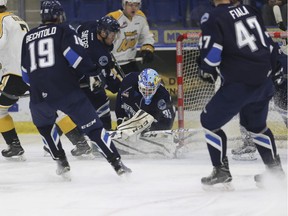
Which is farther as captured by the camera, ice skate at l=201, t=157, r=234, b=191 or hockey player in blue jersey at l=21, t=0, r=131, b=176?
hockey player in blue jersey at l=21, t=0, r=131, b=176

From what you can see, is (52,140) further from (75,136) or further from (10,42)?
(10,42)

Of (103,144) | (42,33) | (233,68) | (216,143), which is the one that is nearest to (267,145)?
(216,143)

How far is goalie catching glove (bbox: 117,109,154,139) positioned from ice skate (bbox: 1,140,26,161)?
0.69m

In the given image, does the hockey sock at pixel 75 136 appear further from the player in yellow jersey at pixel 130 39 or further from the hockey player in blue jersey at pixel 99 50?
the player in yellow jersey at pixel 130 39

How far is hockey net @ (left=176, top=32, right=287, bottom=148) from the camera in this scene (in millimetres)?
5863

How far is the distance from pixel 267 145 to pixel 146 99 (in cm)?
148

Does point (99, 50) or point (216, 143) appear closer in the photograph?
point (216, 143)

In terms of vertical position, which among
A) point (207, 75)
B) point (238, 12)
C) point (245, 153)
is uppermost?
point (238, 12)

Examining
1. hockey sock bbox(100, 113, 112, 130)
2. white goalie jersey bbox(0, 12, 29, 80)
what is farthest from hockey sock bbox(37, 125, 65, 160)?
hockey sock bbox(100, 113, 112, 130)

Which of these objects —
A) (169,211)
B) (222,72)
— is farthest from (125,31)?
(169,211)

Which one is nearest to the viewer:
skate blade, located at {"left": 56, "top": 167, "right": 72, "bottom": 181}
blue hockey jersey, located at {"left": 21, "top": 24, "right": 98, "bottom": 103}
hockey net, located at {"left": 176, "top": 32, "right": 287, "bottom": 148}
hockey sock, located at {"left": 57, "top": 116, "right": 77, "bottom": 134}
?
blue hockey jersey, located at {"left": 21, "top": 24, "right": 98, "bottom": 103}

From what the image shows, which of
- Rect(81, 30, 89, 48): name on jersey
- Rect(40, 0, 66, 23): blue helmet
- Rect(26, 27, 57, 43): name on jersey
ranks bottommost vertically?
Rect(81, 30, 89, 48): name on jersey

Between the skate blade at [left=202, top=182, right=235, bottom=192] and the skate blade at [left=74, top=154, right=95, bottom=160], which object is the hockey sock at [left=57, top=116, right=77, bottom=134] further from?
the skate blade at [left=202, top=182, right=235, bottom=192]

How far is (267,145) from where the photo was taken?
13.4 feet
